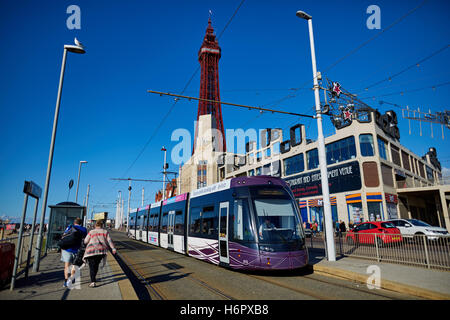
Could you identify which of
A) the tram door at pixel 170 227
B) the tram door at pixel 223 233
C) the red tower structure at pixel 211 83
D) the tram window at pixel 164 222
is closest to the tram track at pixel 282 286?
the tram door at pixel 223 233

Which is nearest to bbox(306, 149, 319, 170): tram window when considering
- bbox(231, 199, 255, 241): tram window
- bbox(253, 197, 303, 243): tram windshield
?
bbox(253, 197, 303, 243): tram windshield

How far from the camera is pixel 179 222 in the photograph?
44.2ft

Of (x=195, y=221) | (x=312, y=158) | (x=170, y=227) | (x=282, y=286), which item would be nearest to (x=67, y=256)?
(x=282, y=286)

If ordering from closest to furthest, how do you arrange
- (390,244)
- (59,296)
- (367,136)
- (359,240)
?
(59,296), (390,244), (359,240), (367,136)

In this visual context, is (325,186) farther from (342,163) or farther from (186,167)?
(186,167)

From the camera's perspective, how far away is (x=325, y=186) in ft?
34.3

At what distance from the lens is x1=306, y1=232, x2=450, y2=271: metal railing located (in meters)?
8.02

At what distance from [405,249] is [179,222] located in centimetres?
934

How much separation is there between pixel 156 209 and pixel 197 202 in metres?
7.37

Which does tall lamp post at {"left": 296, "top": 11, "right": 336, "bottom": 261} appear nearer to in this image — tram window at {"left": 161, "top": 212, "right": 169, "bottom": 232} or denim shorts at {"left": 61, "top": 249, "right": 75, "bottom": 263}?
denim shorts at {"left": 61, "top": 249, "right": 75, "bottom": 263}

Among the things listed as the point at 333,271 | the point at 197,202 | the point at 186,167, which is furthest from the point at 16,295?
the point at 186,167

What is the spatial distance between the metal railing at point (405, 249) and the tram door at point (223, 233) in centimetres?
565

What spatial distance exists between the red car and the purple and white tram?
3.64 meters
